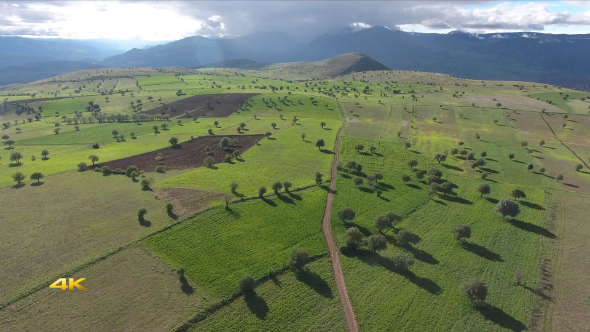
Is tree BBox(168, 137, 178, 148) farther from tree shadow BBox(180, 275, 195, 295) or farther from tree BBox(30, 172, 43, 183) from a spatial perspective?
tree shadow BBox(180, 275, 195, 295)

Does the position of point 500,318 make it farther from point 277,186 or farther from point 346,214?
point 277,186

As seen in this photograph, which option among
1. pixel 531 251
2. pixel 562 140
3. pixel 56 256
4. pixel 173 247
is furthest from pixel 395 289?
pixel 562 140

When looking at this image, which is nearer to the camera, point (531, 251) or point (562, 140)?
point (531, 251)

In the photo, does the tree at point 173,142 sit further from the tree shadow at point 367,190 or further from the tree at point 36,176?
the tree shadow at point 367,190

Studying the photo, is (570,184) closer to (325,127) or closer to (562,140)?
(562,140)

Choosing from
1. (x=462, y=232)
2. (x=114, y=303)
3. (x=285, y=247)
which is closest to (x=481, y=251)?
(x=462, y=232)

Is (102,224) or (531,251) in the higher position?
(102,224)
